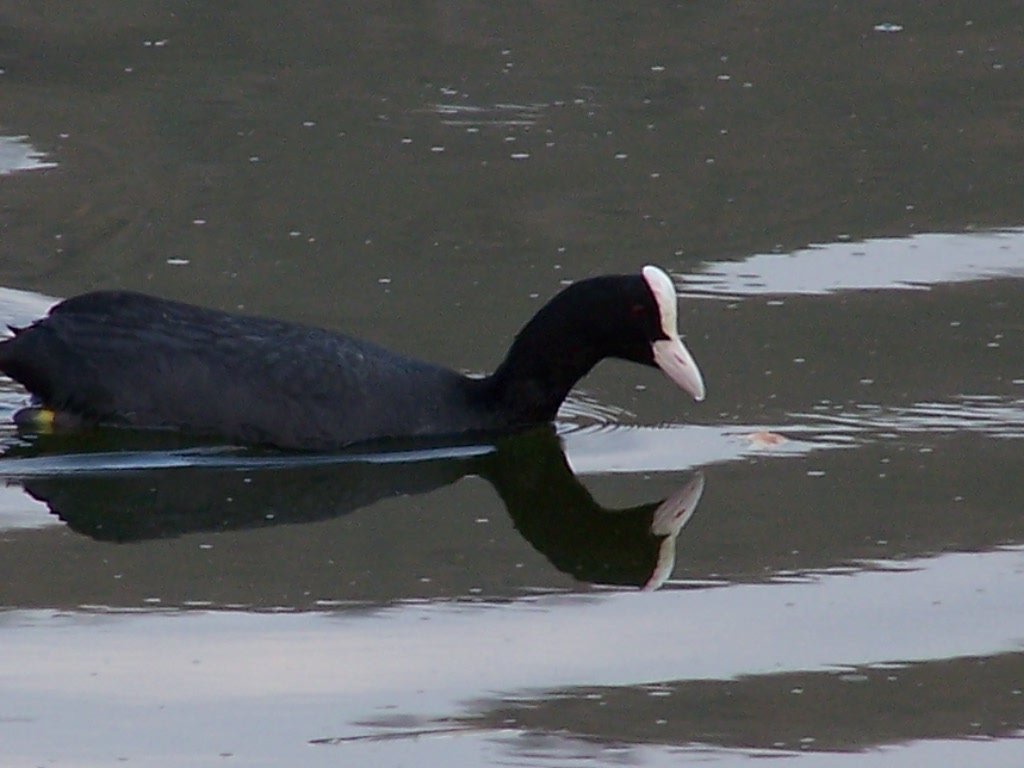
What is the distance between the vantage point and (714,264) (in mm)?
8359

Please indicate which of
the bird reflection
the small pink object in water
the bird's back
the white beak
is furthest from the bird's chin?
the bird's back

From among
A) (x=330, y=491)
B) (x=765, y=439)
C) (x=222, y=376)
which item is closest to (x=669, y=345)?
(x=765, y=439)

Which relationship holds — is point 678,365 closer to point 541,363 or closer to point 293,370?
point 541,363

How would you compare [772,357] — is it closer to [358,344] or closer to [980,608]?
[358,344]

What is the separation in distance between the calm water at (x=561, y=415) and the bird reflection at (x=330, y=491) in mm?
16

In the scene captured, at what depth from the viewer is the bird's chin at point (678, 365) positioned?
6.43 meters

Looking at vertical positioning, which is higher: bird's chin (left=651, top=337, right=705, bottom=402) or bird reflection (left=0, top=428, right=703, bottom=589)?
bird's chin (left=651, top=337, right=705, bottom=402)

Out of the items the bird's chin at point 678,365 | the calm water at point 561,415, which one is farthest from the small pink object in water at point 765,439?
the bird's chin at point 678,365

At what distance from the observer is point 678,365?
21.3 ft

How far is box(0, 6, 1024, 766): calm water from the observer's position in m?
4.72

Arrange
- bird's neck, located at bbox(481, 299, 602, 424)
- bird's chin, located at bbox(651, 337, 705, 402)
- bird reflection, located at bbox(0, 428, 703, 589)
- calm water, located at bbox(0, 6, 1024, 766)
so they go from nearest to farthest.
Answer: calm water, located at bbox(0, 6, 1024, 766) → bird reflection, located at bbox(0, 428, 703, 589) → bird's chin, located at bbox(651, 337, 705, 402) → bird's neck, located at bbox(481, 299, 602, 424)

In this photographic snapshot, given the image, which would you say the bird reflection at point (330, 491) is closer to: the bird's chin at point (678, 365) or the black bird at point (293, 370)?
the black bird at point (293, 370)

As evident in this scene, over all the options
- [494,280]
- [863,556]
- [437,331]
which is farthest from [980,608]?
[494,280]

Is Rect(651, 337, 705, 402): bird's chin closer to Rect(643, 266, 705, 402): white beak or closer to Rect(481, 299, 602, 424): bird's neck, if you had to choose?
Rect(643, 266, 705, 402): white beak
